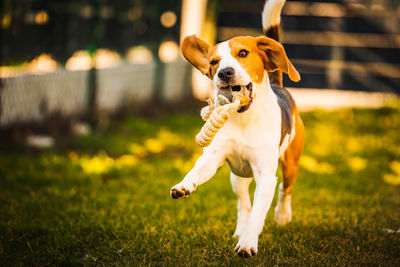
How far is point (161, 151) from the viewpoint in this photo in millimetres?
6484

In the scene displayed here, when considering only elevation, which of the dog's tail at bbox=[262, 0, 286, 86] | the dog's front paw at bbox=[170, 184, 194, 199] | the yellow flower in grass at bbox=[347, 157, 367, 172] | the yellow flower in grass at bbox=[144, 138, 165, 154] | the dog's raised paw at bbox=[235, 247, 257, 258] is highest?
the dog's tail at bbox=[262, 0, 286, 86]

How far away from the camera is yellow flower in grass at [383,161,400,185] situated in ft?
18.1

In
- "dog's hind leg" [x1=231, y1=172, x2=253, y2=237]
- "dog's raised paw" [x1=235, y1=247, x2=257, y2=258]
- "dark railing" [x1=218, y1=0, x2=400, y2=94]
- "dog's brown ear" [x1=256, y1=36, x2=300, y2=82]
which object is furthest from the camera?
"dark railing" [x1=218, y1=0, x2=400, y2=94]

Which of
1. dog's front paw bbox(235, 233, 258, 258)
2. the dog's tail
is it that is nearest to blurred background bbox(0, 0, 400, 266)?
dog's front paw bbox(235, 233, 258, 258)

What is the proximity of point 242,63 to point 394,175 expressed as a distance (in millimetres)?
3509

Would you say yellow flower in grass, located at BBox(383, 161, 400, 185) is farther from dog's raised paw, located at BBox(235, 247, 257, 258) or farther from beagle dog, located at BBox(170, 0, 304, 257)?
dog's raised paw, located at BBox(235, 247, 257, 258)

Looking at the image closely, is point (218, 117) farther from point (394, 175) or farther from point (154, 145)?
point (154, 145)

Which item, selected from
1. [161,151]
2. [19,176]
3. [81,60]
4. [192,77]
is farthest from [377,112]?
[19,176]

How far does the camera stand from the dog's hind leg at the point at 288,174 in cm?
371

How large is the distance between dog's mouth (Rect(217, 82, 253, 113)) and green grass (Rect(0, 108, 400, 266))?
0.97 m

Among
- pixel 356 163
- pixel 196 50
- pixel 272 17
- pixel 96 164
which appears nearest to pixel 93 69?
pixel 96 164

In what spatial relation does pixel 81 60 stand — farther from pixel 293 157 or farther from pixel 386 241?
pixel 386 241

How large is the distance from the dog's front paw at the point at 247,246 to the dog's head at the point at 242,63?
0.75 meters

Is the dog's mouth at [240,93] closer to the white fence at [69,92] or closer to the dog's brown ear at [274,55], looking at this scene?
the dog's brown ear at [274,55]
